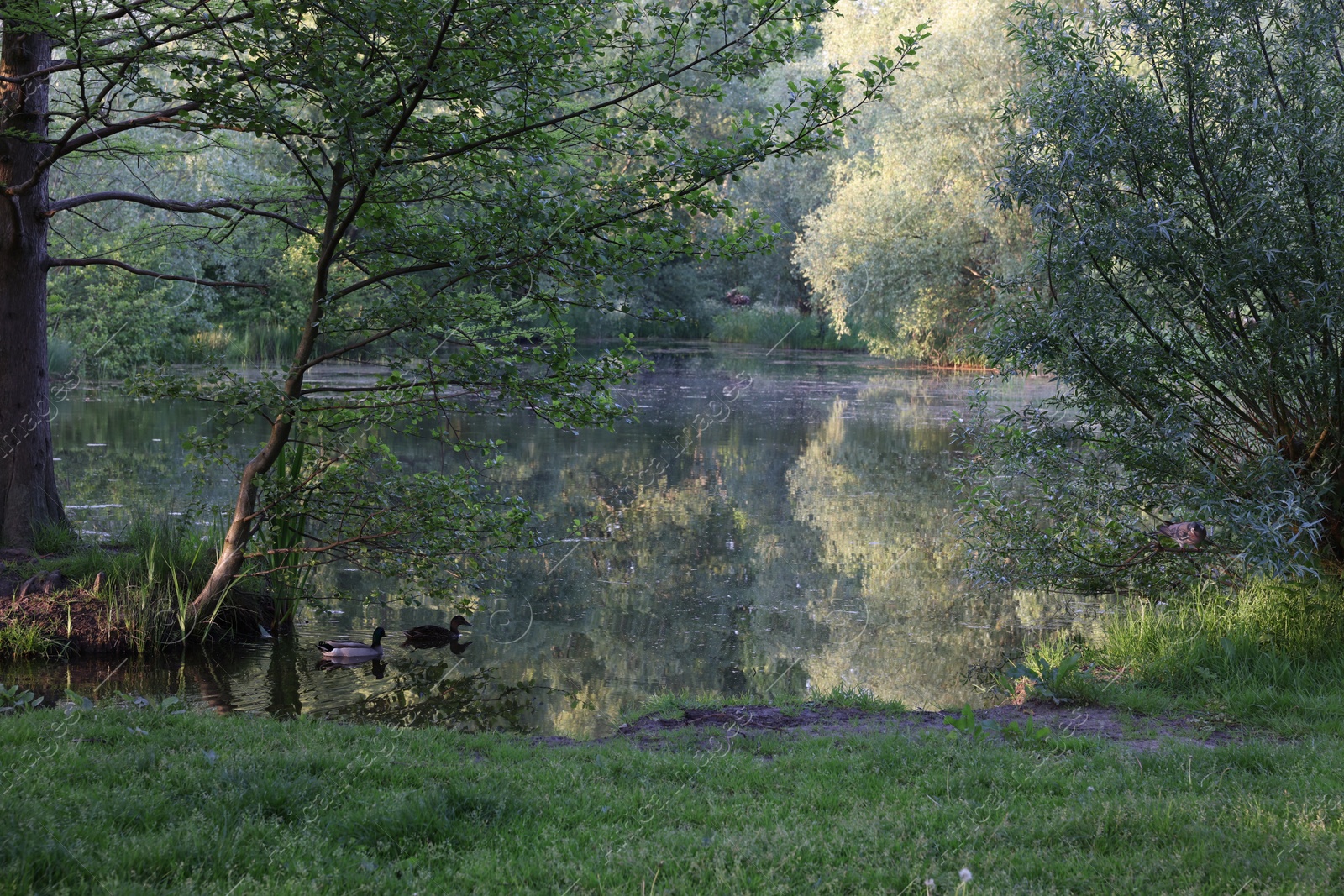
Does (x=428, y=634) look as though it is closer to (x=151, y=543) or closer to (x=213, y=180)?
(x=151, y=543)

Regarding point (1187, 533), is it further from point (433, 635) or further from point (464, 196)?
point (433, 635)

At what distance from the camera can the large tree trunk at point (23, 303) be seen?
8.62m

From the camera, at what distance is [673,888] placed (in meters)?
3.44

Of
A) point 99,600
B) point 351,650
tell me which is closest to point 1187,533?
point 351,650

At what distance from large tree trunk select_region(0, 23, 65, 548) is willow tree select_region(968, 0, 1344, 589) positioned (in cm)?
816

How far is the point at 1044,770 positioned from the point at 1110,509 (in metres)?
3.55

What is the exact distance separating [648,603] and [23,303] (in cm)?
616

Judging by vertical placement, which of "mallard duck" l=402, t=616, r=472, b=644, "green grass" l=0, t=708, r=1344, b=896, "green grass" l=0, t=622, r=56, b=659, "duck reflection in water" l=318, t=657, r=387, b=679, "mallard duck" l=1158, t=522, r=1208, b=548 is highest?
"mallard duck" l=1158, t=522, r=1208, b=548

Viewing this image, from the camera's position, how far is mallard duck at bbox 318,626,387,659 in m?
8.02

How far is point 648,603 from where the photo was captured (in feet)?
31.2

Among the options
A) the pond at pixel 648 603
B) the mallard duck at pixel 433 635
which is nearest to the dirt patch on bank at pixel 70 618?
the pond at pixel 648 603

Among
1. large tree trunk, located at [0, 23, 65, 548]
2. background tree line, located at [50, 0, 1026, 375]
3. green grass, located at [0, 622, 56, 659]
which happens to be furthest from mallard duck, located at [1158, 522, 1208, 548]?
background tree line, located at [50, 0, 1026, 375]

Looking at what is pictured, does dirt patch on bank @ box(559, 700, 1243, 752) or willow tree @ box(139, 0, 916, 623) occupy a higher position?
willow tree @ box(139, 0, 916, 623)

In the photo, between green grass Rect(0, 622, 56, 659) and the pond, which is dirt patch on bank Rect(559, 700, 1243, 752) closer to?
the pond
